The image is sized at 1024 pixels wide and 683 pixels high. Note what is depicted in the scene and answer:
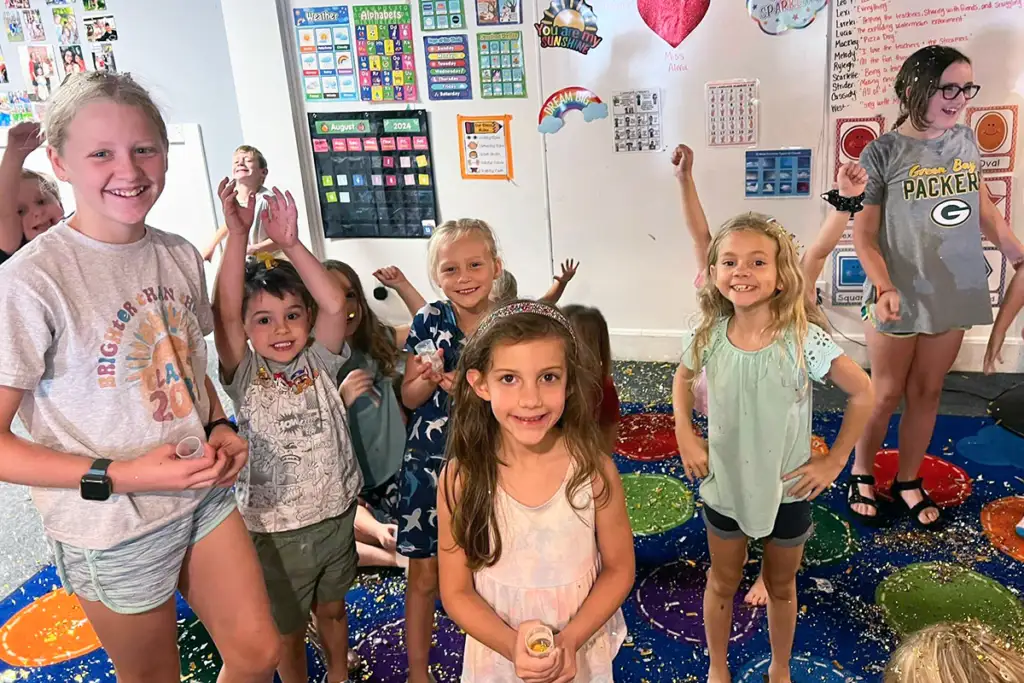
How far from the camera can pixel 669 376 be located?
3793 mm

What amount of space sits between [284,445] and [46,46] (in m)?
4.26

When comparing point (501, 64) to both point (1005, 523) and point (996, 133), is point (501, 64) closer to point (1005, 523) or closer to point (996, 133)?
point (996, 133)

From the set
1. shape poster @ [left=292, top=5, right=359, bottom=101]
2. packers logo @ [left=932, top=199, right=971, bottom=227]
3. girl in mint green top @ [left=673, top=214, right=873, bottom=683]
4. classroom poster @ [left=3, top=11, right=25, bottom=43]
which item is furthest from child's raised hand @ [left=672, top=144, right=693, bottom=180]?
classroom poster @ [left=3, top=11, right=25, bottom=43]

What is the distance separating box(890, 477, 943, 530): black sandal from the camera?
2443mm

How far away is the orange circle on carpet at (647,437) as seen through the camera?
119 inches

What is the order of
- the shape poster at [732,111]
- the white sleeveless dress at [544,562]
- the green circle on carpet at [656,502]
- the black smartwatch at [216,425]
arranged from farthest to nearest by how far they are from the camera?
the shape poster at [732,111], the green circle on carpet at [656,502], the black smartwatch at [216,425], the white sleeveless dress at [544,562]

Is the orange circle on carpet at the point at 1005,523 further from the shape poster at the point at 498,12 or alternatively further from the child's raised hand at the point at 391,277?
the shape poster at the point at 498,12

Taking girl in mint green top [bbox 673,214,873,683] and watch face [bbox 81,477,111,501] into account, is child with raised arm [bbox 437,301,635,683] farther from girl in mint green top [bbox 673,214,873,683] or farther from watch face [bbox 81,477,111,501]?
watch face [bbox 81,477,111,501]

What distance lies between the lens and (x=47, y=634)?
7.28 feet

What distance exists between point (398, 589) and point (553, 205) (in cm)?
217

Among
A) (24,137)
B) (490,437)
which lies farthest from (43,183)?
(490,437)

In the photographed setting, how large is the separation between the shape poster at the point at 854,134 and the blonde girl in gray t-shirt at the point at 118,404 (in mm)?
2869

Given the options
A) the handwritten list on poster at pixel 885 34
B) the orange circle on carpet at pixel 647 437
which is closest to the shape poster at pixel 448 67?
the handwritten list on poster at pixel 885 34

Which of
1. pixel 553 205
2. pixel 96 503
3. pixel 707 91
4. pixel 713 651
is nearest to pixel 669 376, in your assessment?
pixel 553 205
